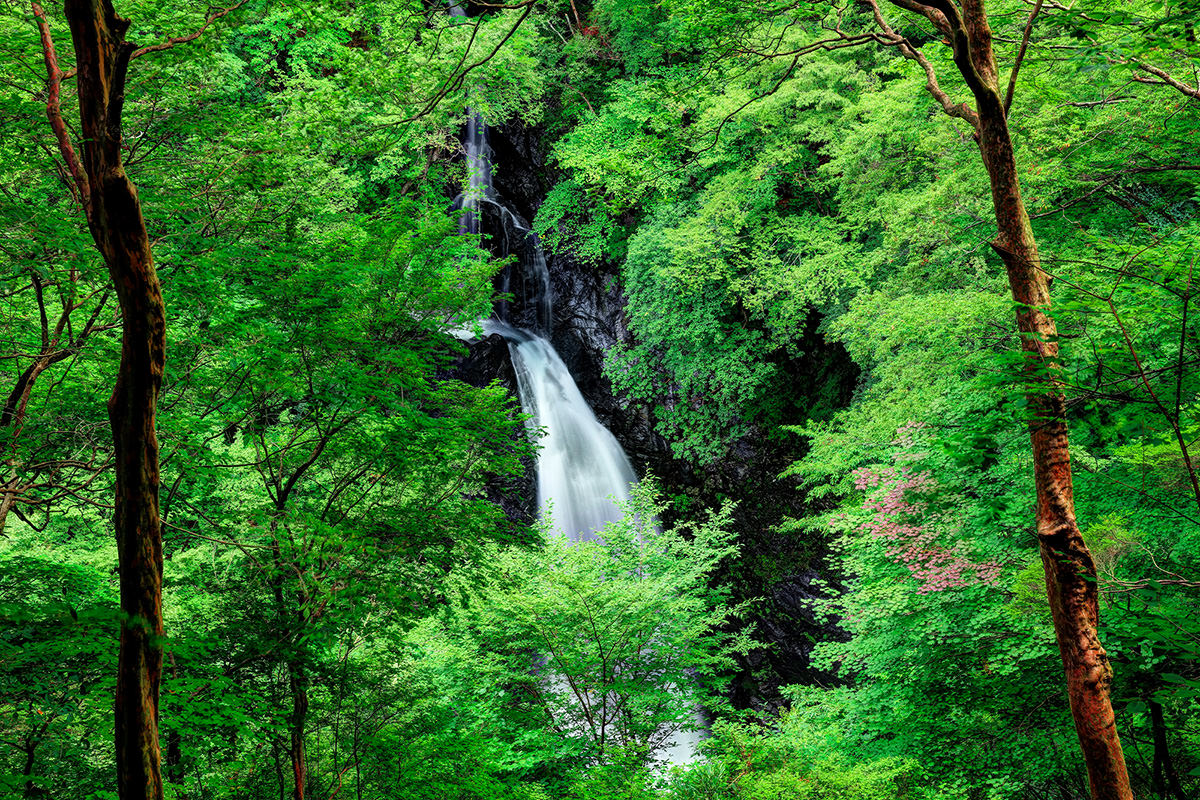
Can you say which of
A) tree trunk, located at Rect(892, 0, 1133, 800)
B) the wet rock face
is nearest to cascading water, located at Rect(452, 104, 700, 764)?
the wet rock face

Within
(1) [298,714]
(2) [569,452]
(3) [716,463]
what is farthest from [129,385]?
(2) [569,452]

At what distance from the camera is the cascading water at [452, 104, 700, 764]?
17000mm

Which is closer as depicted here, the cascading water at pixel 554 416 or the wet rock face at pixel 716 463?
the wet rock face at pixel 716 463

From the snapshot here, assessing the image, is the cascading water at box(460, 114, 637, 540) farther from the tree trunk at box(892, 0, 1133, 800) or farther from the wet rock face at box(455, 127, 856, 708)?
the tree trunk at box(892, 0, 1133, 800)

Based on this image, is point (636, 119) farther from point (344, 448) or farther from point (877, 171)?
point (344, 448)

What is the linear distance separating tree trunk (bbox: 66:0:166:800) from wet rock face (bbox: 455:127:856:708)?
893 centimetres

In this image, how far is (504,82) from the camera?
1781 centimetres

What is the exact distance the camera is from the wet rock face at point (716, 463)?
1453 centimetres

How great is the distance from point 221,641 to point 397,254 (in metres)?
3.78

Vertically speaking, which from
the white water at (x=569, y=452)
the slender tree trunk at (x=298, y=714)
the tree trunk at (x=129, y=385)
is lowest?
the slender tree trunk at (x=298, y=714)

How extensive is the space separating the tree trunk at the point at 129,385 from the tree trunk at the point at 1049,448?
3504 millimetres

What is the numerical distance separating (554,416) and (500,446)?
402 inches

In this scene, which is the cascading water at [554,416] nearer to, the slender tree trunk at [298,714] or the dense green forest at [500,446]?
the dense green forest at [500,446]

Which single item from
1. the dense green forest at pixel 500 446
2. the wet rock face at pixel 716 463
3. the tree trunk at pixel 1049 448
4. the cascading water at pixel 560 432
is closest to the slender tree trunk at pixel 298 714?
the dense green forest at pixel 500 446
